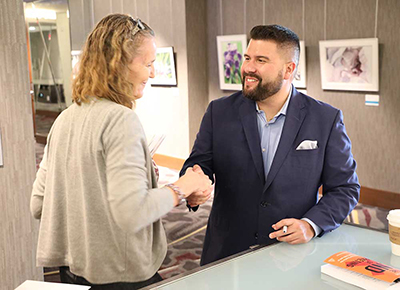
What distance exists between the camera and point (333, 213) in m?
2.13

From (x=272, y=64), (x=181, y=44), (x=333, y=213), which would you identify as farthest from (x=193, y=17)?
(x=333, y=213)

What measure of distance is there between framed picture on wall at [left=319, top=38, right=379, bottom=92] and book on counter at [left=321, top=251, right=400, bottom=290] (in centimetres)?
489

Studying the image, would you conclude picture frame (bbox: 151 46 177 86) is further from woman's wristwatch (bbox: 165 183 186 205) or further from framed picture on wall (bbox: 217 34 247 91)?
woman's wristwatch (bbox: 165 183 186 205)

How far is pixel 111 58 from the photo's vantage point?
1.57 meters

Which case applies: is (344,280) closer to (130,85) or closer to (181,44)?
(130,85)

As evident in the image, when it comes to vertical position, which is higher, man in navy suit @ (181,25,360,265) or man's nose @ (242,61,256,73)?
man's nose @ (242,61,256,73)

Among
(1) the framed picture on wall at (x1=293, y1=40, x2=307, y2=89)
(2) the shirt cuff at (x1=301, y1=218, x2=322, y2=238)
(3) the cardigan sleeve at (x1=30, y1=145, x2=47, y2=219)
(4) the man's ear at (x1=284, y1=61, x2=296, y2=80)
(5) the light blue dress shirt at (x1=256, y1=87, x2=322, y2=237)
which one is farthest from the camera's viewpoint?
(1) the framed picture on wall at (x1=293, y1=40, x2=307, y2=89)

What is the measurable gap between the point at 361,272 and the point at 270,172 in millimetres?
799

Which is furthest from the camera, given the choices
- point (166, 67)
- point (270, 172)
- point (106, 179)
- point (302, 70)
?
point (166, 67)

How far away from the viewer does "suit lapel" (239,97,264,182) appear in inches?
92.9

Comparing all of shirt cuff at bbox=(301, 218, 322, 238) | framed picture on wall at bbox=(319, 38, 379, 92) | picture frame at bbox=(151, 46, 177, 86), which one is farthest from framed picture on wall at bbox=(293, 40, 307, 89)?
shirt cuff at bbox=(301, 218, 322, 238)

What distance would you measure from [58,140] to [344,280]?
3.65 feet

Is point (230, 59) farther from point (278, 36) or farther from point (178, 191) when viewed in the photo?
point (178, 191)

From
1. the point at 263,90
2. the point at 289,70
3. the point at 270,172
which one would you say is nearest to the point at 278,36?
the point at 289,70
